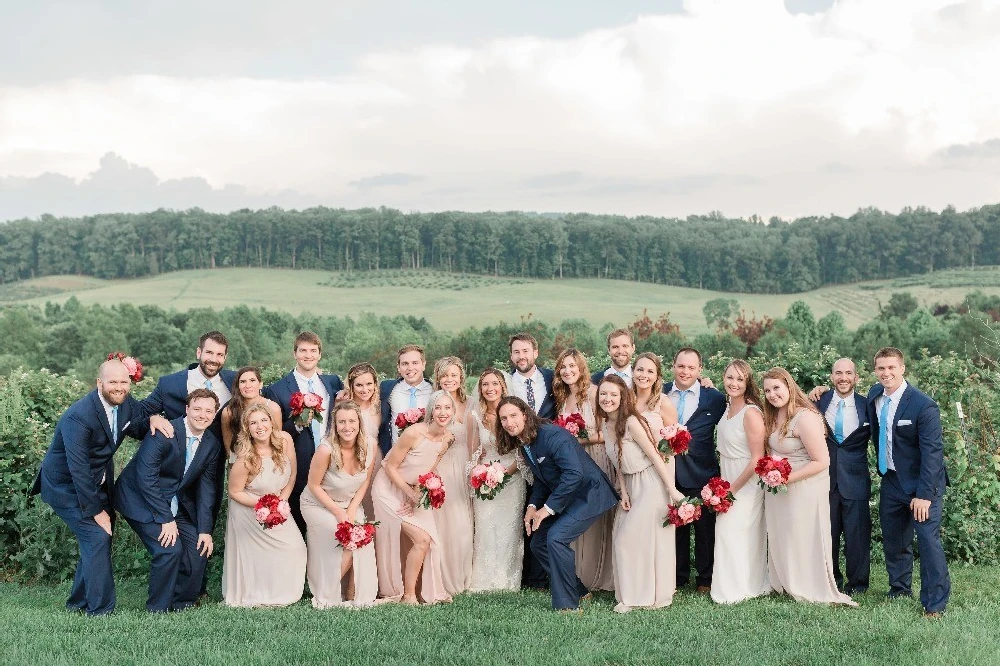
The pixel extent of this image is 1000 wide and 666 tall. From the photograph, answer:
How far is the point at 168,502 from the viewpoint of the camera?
8.19 metres

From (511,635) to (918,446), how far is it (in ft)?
13.0

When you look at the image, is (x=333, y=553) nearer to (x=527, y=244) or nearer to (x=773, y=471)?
(x=773, y=471)

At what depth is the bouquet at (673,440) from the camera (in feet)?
26.6

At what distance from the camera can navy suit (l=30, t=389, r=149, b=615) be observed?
309 inches

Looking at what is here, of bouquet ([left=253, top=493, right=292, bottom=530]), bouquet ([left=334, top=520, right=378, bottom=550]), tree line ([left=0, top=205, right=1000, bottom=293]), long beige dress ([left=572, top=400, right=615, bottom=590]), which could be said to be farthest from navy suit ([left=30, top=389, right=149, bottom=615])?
tree line ([left=0, top=205, right=1000, bottom=293])

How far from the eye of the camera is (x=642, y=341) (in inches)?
1734

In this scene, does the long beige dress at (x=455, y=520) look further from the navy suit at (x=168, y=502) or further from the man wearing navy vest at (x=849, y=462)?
the man wearing navy vest at (x=849, y=462)

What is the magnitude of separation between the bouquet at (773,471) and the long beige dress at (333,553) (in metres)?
3.56

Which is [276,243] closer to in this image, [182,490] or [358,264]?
[358,264]

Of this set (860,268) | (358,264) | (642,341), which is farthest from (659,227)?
(642,341)

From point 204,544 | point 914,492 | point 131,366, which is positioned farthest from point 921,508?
point 131,366

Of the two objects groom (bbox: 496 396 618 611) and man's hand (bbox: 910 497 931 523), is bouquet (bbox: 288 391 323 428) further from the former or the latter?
man's hand (bbox: 910 497 931 523)

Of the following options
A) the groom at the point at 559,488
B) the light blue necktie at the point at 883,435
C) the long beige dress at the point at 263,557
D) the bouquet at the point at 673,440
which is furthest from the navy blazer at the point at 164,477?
the light blue necktie at the point at 883,435

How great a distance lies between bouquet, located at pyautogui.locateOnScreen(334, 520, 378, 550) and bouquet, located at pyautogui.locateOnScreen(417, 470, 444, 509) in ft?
1.86
